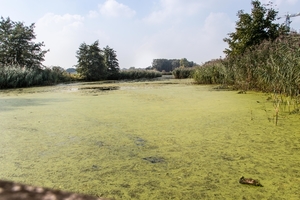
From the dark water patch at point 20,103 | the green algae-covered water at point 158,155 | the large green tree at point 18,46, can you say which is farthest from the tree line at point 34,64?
the green algae-covered water at point 158,155

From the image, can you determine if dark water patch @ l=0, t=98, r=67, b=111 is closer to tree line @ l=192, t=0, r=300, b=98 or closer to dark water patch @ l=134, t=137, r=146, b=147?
dark water patch @ l=134, t=137, r=146, b=147

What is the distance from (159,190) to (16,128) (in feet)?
4.72

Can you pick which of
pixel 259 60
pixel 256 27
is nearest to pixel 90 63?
pixel 256 27

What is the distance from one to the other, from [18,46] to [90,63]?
3.57 meters

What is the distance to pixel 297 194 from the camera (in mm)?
825

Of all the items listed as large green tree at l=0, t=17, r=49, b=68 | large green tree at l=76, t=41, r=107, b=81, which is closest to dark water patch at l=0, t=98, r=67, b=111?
large green tree at l=0, t=17, r=49, b=68

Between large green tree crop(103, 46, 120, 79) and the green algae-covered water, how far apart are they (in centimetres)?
1322

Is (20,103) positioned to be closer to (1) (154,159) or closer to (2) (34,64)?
(1) (154,159)

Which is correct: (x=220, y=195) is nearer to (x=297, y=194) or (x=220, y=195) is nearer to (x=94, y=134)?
(x=297, y=194)

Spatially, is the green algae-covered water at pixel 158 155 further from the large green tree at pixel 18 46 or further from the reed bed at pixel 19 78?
the large green tree at pixel 18 46

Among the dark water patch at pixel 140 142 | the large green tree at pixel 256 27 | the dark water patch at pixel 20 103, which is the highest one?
the large green tree at pixel 256 27

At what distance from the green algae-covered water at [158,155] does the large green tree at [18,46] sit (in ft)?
32.9

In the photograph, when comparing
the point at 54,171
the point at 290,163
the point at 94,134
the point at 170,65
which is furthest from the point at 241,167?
the point at 170,65

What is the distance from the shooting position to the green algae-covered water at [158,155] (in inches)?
35.5
